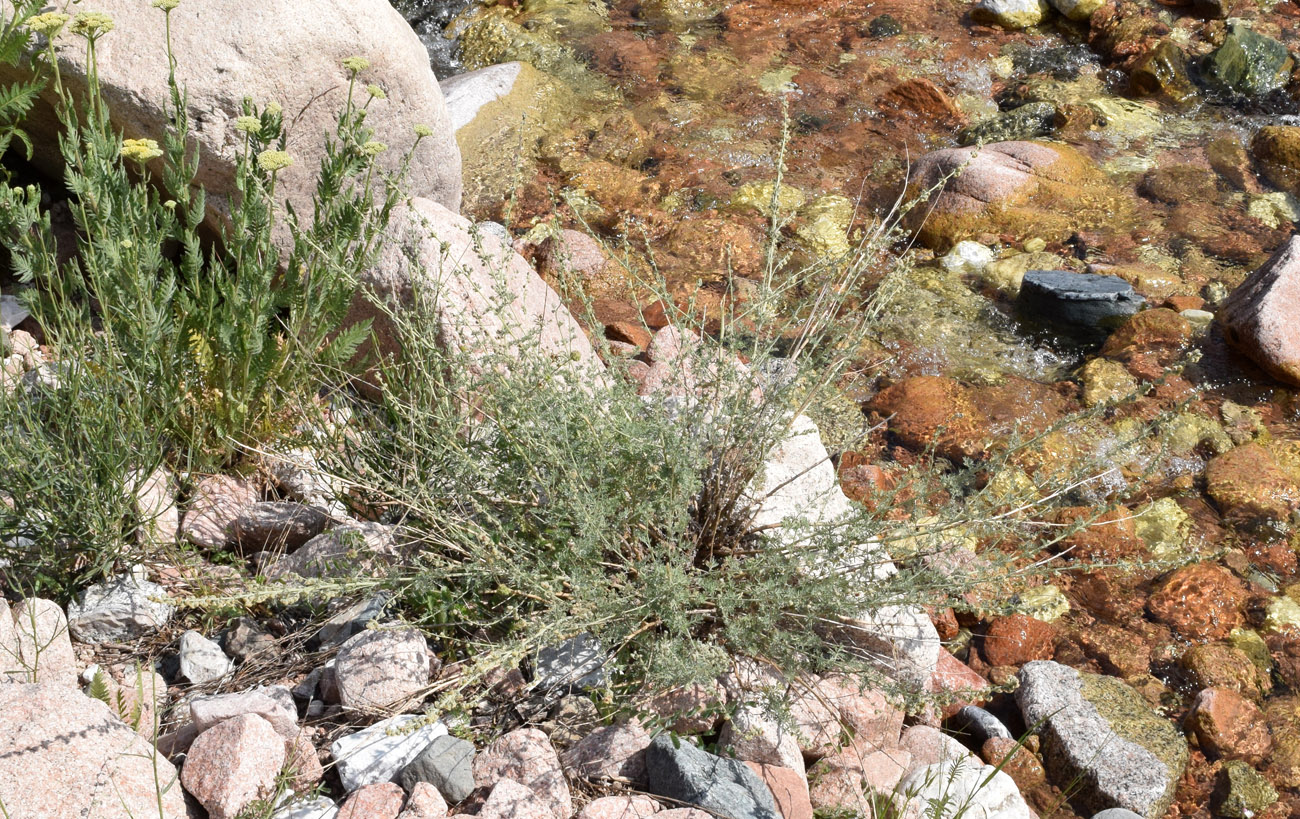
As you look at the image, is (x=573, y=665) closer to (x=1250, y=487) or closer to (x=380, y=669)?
(x=380, y=669)

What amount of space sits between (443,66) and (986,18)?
13.6ft

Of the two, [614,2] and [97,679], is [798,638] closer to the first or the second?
[97,679]

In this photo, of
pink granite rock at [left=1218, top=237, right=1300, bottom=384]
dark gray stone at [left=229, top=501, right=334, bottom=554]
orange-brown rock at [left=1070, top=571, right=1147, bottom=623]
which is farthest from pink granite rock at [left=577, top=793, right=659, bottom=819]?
pink granite rock at [left=1218, top=237, right=1300, bottom=384]

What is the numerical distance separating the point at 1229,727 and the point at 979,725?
86 centimetres

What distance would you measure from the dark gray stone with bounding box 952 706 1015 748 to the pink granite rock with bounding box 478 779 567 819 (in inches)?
62.0

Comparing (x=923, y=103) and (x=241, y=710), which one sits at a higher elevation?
(x=241, y=710)

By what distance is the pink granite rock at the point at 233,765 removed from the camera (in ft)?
7.54

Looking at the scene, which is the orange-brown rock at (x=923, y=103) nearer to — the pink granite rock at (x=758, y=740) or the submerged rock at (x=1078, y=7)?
the submerged rock at (x=1078, y=7)

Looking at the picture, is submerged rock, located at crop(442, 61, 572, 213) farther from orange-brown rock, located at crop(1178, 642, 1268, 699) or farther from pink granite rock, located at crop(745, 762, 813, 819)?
orange-brown rock, located at crop(1178, 642, 1268, 699)

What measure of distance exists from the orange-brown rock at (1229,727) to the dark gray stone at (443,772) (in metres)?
2.50

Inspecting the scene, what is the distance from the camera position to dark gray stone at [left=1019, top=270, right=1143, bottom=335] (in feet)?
17.1

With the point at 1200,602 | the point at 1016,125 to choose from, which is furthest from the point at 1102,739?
the point at 1016,125

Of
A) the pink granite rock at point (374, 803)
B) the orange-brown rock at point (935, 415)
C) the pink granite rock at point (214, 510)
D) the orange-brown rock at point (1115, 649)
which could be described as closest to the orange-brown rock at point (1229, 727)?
the orange-brown rock at point (1115, 649)

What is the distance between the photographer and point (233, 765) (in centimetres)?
232
